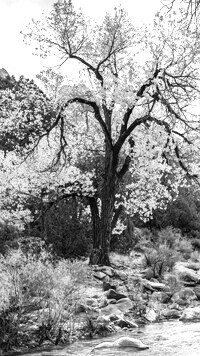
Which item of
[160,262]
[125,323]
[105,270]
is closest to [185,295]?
[105,270]

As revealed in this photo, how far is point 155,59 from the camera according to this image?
647 inches

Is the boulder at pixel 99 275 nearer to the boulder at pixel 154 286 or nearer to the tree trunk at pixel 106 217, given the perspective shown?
the boulder at pixel 154 286

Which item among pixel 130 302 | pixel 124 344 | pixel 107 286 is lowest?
pixel 124 344

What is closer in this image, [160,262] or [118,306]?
[118,306]

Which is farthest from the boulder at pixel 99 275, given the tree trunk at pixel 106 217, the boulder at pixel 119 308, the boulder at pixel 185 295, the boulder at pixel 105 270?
the boulder at pixel 119 308

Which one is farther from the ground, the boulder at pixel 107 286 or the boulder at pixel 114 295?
the boulder at pixel 107 286

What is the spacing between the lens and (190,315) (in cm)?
998

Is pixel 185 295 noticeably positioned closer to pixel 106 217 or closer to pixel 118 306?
pixel 118 306

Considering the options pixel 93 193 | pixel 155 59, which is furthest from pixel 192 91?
pixel 93 193

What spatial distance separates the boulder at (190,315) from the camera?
9.85 m

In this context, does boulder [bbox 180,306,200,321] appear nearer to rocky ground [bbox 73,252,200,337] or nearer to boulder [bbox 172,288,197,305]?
rocky ground [bbox 73,252,200,337]

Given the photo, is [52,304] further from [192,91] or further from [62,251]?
[62,251]

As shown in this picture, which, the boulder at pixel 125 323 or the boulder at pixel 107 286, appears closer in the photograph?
the boulder at pixel 125 323

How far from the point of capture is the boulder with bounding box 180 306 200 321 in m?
9.85
